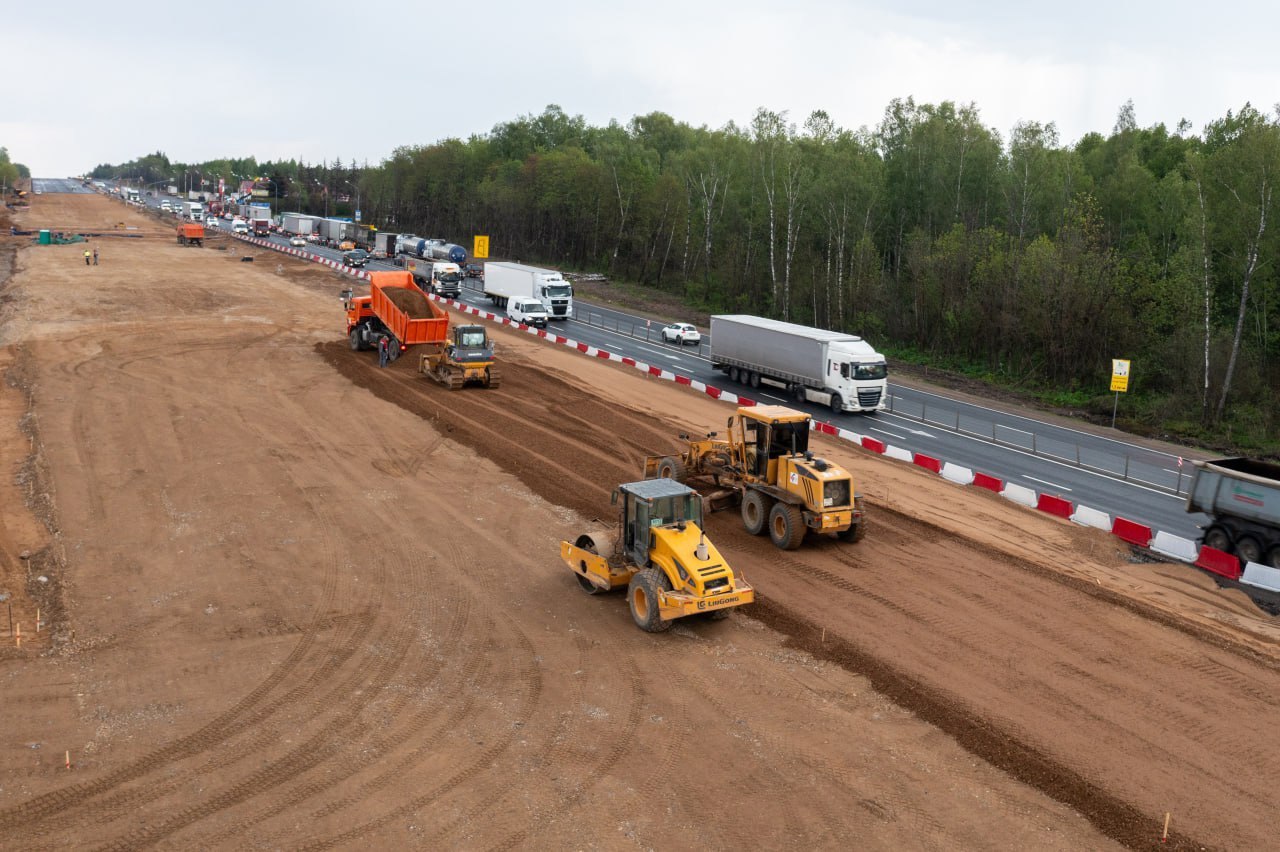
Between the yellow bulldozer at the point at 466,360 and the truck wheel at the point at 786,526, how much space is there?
60.3 ft

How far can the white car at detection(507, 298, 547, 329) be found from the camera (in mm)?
57031

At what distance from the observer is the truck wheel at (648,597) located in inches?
637

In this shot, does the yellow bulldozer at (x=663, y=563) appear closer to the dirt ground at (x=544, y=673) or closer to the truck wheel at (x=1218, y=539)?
the dirt ground at (x=544, y=673)

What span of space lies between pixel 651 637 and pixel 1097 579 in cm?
1031

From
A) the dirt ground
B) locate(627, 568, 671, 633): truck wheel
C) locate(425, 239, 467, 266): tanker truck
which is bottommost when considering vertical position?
the dirt ground

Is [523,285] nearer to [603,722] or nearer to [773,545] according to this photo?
[773,545]

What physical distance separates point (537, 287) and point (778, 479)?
4175 cm

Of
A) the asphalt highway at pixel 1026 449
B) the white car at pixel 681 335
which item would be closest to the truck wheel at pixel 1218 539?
the asphalt highway at pixel 1026 449

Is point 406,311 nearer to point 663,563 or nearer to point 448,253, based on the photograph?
point 663,563

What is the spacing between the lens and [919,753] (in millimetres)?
13078

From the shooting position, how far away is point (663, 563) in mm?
16359

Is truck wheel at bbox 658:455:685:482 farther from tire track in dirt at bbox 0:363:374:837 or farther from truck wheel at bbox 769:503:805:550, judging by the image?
tire track in dirt at bbox 0:363:374:837

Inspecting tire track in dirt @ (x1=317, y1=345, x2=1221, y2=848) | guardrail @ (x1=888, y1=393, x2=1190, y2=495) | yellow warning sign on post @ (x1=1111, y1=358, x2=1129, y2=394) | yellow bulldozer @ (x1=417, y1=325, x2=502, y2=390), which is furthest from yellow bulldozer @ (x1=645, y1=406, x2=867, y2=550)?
yellow warning sign on post @ (x1=1111, y1=358, x2=1129, y2=394)

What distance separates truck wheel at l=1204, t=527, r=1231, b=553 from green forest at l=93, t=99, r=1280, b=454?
15838 millimetres
